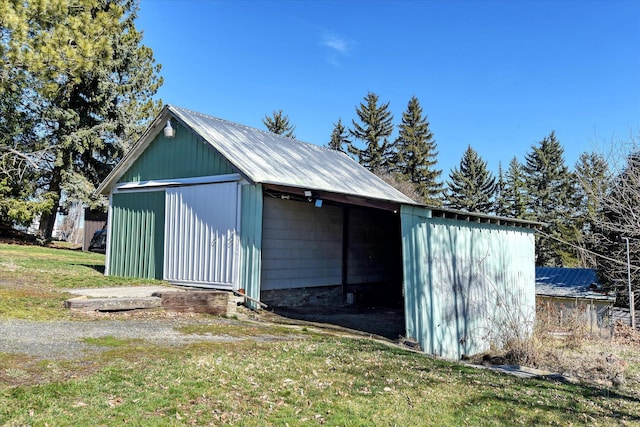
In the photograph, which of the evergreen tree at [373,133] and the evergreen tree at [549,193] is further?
the evergreen tree at [373,133]

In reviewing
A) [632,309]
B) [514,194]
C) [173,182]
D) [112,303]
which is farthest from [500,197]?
[112,303]

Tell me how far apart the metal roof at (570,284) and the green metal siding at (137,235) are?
52.2 feet

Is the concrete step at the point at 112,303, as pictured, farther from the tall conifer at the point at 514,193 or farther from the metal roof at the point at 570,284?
the tall conifer at the point at 514,193

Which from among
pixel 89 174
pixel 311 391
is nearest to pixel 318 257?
pixel 311 391

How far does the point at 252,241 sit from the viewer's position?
10227 mm

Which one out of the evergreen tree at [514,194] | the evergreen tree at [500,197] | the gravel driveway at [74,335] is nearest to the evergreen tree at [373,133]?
the evergreen tree at [500,197]

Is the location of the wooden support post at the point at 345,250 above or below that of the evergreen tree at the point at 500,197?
below

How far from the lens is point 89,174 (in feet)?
78.2

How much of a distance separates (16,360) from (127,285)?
6.19m

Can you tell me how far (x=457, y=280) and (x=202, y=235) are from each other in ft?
19.7

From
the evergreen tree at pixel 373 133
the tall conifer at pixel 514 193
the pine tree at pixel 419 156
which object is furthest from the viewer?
the evergreen tree at pixel 373 133

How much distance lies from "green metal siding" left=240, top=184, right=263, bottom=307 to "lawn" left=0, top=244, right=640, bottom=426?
3038 mm

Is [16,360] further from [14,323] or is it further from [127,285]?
[127,285]

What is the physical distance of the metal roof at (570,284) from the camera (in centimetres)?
1917
